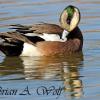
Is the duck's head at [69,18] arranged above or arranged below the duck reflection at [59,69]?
above

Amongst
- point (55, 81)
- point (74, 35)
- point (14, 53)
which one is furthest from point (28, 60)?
point (55, 81)

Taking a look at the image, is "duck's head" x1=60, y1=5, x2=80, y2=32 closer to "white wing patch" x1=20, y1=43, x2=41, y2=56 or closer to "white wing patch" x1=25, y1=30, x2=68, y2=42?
"white wing patch" x1=25, y1=30, x2=68, y2=42

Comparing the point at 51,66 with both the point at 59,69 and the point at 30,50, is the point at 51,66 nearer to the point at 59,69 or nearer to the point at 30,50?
the point at 59,69

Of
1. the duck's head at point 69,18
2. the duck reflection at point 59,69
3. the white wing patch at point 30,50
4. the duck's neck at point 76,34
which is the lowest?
the duck reflection at point 59,69

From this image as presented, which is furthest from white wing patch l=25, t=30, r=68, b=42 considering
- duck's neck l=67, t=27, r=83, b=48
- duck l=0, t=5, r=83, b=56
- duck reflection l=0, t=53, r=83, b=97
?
duck reflection l=0, t=53, r=83, b=97

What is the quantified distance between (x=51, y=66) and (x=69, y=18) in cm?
179

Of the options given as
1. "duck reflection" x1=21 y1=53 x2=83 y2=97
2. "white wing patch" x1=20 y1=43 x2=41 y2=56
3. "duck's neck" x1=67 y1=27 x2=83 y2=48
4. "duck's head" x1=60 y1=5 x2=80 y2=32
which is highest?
"duck's head" x1=60 y1=5 x2=80 y2=32

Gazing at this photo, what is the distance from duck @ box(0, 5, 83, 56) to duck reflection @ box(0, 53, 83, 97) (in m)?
0.15

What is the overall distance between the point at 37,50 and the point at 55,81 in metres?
2.48

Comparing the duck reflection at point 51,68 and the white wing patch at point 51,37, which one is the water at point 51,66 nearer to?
the duck reflection at point 51,68

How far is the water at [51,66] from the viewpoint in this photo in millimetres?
11031

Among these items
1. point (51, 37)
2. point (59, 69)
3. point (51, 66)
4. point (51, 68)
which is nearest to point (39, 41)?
point (51, 37)

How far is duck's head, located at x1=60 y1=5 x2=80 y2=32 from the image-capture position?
14586mm

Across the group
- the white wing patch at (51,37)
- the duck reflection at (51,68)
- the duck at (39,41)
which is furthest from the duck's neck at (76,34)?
the duck reflection at (51,68)
